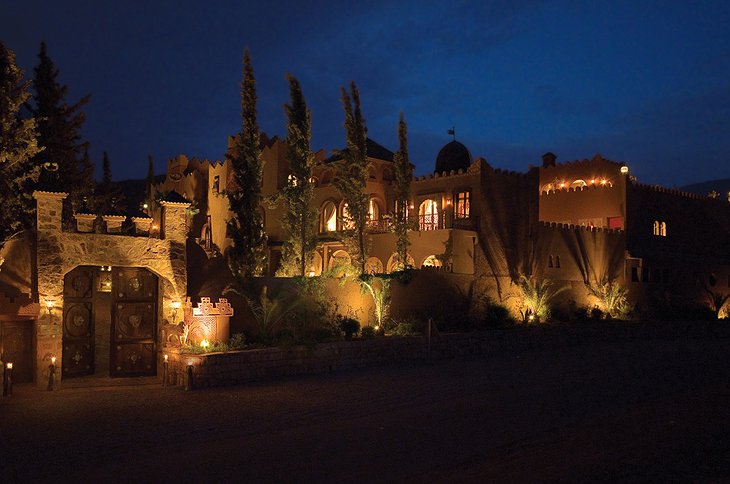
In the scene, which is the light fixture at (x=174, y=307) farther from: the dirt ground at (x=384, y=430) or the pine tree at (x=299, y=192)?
the pine tree at (x=299, y=192)

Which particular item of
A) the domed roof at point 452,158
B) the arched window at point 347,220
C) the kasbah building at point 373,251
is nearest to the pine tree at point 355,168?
the arched window at point 347,220

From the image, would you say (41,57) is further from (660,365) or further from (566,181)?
(566,181)

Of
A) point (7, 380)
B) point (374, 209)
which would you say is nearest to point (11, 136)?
point (7, 380)

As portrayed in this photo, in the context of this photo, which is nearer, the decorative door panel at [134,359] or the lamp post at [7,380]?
the lamp post at [7,380]

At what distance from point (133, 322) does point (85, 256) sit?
2.16m

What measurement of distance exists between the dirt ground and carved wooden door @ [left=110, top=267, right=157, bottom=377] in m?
1.96

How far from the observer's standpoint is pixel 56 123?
21.8 meters

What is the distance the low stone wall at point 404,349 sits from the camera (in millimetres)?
15297

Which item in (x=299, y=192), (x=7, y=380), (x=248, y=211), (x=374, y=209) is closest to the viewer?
(x=7, y=380)

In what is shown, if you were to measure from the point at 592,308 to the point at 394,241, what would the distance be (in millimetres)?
9487

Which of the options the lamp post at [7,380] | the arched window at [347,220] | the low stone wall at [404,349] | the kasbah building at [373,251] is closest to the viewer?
the lamp post at [7,380]

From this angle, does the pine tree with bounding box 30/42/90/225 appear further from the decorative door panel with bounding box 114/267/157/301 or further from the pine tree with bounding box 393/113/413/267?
the pine tree with bounding box 393/113/413/267

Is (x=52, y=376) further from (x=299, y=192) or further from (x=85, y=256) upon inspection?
(x=299, y=192)

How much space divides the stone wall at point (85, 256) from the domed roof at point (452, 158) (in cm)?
1790
